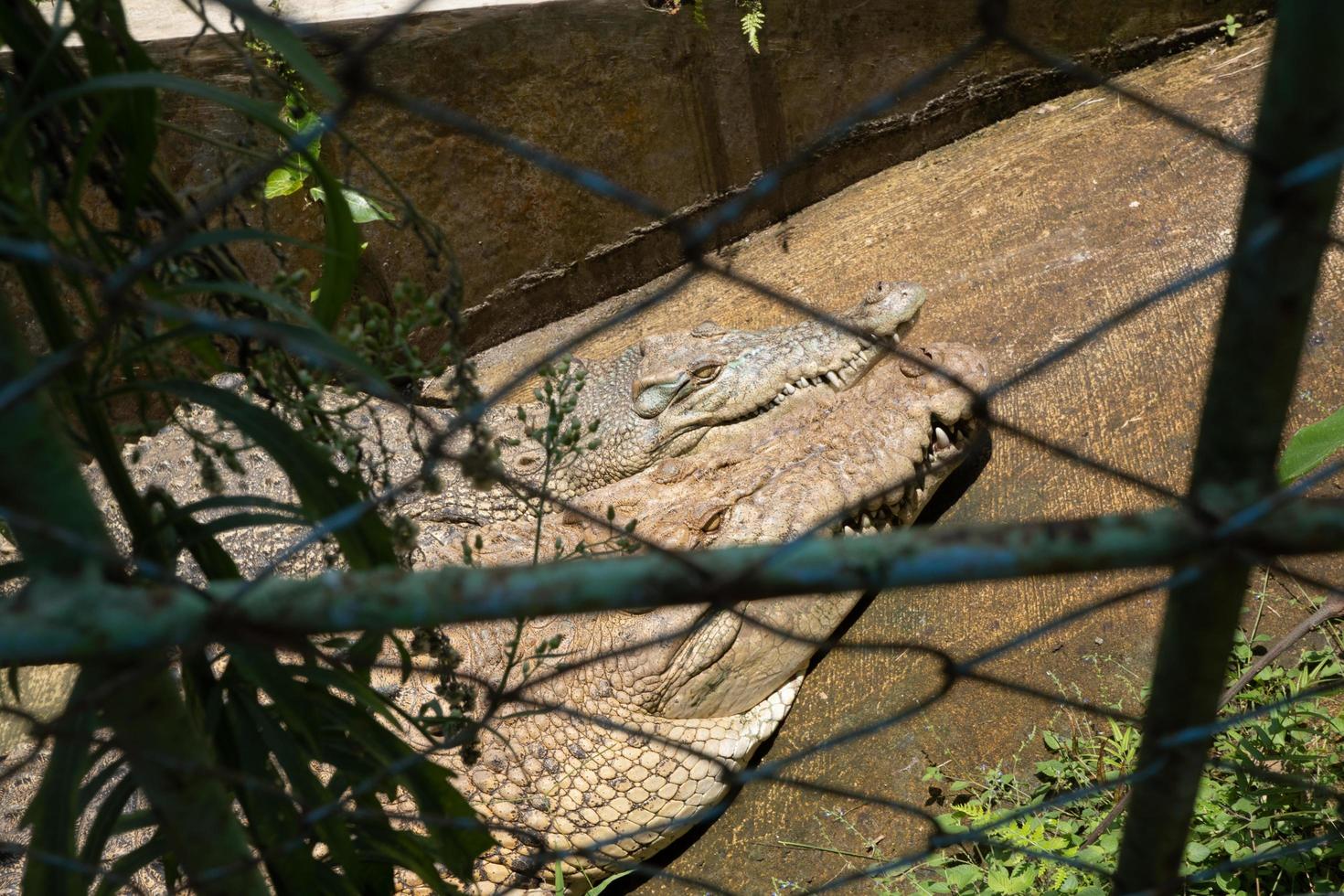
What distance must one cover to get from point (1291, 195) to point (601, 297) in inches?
167

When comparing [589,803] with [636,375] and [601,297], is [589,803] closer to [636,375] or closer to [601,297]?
[636,375]

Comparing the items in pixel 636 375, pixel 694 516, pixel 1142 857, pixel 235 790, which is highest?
pixel 636 375

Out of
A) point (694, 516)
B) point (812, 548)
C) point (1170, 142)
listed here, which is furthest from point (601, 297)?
point (812, 548)

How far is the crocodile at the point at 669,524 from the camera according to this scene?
8.77 ft

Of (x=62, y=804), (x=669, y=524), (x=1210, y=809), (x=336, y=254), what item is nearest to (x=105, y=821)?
(x=62, y=804)

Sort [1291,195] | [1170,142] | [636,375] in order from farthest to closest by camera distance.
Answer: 1. [636,375]
2. [1170,142]
3. [1291,195]

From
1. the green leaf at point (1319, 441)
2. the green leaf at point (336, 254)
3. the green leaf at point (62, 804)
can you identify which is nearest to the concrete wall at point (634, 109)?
the green leaf at point (336, 254)

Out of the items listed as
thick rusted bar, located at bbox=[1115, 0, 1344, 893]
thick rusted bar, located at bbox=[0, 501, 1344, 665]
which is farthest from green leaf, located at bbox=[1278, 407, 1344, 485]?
thick rusted bar, located at bbox=[0, 501, 1344, 665]

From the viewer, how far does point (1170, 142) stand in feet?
12.8

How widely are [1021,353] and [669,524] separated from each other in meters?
1.31

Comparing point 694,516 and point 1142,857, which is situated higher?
point 694,516

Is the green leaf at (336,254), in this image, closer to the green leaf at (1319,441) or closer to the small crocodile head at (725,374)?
the green leaf at (1319,441)

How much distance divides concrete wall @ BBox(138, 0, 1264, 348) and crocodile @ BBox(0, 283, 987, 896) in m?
0.63

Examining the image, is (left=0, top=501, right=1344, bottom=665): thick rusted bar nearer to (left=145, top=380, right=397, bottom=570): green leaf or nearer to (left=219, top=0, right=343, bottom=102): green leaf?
(left=145, top=380, right=397, bottom=570): green leaf
